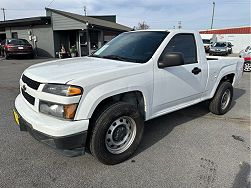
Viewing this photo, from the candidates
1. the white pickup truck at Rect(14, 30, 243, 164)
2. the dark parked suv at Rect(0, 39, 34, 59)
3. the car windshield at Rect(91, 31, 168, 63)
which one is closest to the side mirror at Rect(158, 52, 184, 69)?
the white pickup truck at Rect(14, 30, 243, 164)

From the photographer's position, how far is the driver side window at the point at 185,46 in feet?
12.0

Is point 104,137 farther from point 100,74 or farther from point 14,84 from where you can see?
point 14,84

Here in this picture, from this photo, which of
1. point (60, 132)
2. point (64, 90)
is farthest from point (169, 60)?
point (60, 132)

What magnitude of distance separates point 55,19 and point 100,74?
746 inches

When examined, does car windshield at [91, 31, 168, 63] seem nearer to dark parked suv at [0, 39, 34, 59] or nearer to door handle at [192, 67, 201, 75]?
door handle at [192, 67, 201, 75]

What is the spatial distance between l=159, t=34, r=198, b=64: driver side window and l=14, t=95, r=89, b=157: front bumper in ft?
6.19

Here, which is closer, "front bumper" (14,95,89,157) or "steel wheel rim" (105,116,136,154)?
"front bumper" (14,95,89,157)

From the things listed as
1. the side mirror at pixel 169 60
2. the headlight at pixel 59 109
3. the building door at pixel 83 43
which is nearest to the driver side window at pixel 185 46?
the side mirror at pixel 169 60

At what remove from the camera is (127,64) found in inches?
124

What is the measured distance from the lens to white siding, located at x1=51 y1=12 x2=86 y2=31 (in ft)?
61.2

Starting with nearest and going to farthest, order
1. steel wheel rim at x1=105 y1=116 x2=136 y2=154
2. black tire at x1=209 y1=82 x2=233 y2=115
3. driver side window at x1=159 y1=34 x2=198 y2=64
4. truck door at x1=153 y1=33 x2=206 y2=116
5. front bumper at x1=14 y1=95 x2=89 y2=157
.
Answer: front bumper at x1=14 y1=95 x2=89 y2=157, steel wheel rim at x1=105 y1=116 x2=136 y2=154, truck door at x1=153 y1=33 x2=206 y2=116, driver side window at x1=159 y1=34 x2=198 y2=64, black tire at x1=209 y1=82 x2=233 y2=115

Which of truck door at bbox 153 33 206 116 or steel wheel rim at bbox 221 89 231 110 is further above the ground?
truck door at bbox 153 33 206 116

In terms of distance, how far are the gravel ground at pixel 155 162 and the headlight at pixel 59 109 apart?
0.85m

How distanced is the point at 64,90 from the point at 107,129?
0.75 meters
